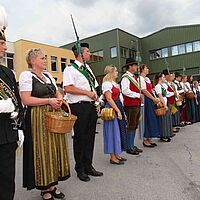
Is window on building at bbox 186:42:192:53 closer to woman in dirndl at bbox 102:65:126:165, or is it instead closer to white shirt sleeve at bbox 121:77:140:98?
white shirt sleeve at bbox 121:77:140:98

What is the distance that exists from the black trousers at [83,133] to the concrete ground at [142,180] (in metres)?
0.27

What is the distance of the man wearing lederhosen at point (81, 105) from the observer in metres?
3.55

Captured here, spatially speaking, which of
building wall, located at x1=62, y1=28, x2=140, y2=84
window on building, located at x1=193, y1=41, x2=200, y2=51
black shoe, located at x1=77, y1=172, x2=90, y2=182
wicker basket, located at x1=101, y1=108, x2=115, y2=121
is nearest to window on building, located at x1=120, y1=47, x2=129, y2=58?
building wall, located at x1=62, y1=28, x2=140, y2=84

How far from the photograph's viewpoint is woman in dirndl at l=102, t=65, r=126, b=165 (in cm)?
437

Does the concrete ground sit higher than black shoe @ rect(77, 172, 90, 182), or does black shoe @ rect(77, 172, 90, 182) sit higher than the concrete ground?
black shoe @ rect(77, 172, 90, 182)

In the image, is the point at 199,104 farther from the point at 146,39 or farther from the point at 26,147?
the point at 146,39

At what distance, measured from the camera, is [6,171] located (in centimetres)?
227

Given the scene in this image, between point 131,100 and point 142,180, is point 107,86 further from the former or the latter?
point 142,180

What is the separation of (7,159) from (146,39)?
104 ft

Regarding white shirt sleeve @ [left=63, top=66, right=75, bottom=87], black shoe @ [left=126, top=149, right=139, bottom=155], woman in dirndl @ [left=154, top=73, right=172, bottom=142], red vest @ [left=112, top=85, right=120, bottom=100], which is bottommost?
black shoe @ [left=126, top=149, right=139, bottom=155]

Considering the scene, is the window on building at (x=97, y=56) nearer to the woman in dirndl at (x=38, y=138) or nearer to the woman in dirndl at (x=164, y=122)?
the woman in dirndl at (x=164, y=122)

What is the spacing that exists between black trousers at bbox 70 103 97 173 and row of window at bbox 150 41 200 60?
83.7ft

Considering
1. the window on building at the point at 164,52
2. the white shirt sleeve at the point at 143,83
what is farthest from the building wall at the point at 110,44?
the white shirt sleeve at the point at 143,83

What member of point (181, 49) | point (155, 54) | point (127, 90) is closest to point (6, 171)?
point (127, 90)
